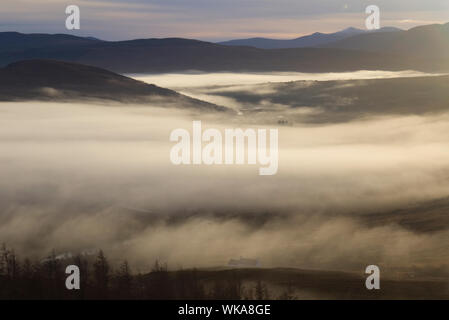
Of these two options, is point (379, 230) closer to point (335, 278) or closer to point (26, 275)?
point (335, 278)

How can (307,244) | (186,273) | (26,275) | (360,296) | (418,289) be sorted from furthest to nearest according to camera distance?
(307,244) → (186,273) → (26,275) → (418,289) → (360,296)

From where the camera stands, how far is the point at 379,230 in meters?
193

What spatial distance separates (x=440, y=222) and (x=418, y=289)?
101 m

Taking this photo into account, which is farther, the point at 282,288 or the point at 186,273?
the point at 186,273

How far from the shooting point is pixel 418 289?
93.5 metres

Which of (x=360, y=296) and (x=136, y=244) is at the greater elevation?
(x=136, y=244)

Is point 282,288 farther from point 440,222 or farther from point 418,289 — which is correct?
point 440,222

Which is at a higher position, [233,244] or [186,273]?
[233,244]
